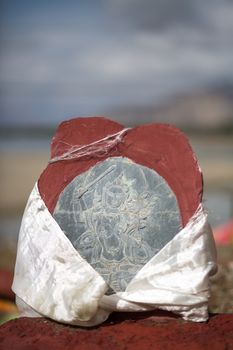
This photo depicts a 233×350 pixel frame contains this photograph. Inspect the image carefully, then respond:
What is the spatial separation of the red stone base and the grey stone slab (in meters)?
0.13

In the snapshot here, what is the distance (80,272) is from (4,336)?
0.81ft

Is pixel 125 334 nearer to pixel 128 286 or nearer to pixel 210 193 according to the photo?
pixel 128 286

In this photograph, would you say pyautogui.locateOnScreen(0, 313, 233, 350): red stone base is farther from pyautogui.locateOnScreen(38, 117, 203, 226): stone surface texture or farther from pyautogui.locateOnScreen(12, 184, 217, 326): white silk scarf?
pyautogui.locateOnScreen(38, 117, 203, 226): stone surface texture

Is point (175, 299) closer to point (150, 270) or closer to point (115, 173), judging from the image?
point (150, 270)

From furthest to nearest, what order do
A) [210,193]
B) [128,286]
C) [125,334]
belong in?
[210,193]
[128,286]
[125,334]

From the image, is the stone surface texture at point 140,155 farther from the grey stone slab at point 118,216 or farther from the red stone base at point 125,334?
the red stone base at point 125,334

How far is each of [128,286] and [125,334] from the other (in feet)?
0.50

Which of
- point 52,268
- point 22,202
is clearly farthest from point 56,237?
point 22,202

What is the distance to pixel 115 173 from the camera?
1.86m

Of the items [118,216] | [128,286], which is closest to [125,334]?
[128,286]

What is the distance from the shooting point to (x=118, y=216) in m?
1.83

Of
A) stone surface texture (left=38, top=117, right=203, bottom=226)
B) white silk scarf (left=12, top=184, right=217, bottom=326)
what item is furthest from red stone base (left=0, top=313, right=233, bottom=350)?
stone surface texture (left=38, top=117, right=203, bottom=226)

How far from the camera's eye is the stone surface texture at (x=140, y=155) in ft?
5.85

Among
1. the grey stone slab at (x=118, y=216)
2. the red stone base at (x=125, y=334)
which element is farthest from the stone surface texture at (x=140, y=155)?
the red stone base at (x=125, y=334)
